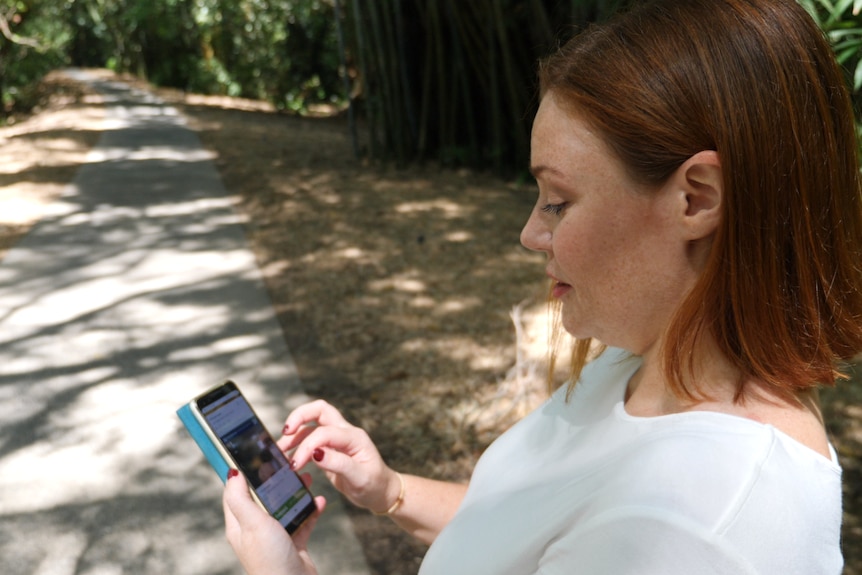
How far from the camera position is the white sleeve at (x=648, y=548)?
92 cm

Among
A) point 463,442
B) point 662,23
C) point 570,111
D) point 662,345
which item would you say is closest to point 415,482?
point 662,345

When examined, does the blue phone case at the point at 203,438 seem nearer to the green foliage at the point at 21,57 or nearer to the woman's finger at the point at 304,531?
the woman's finger at the point at 304,531

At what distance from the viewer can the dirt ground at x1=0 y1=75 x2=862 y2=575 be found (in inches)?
146

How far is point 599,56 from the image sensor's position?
1.12m

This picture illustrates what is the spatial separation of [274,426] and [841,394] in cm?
256

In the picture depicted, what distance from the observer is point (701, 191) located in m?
1.05

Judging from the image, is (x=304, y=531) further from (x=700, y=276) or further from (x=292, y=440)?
(x=700, y=276)

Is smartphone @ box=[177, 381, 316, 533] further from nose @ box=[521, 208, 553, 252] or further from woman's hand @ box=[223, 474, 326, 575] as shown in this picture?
nose @ box=[521, 208, 553, 252]

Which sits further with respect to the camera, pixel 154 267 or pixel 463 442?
pixel 154 267

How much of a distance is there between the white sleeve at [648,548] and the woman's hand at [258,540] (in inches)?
22.1

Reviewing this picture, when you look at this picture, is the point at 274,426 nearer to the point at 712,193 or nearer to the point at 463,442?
the point at 463,442

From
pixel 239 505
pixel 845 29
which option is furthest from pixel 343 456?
pixel 845 29

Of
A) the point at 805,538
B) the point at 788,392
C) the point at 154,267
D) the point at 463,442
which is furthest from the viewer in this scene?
the point at 154,267

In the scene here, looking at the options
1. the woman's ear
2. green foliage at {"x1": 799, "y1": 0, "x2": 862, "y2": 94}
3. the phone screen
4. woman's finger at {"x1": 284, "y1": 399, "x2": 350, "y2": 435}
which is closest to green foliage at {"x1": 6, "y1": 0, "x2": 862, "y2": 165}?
green foliage at {"x1": 799, "y1": 0, "x2": 862, "y2": 94}
